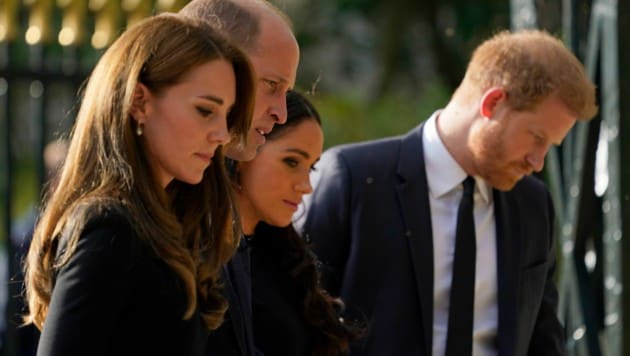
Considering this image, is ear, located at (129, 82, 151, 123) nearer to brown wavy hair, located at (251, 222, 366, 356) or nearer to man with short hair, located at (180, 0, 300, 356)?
man with short hair, located at (180, 0, 300, 356)

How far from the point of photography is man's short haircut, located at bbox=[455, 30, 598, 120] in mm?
4152

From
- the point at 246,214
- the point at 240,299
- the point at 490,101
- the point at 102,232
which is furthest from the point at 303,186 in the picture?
the point at 102,232

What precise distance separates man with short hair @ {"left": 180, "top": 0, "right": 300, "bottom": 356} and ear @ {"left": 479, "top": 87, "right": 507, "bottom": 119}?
3.97ft

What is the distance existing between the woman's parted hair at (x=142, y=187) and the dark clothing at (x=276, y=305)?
2.25 ft

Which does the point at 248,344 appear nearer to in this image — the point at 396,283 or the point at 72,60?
the point at 396,283

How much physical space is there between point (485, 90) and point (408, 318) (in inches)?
28.2

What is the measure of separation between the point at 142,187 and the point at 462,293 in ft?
5.42

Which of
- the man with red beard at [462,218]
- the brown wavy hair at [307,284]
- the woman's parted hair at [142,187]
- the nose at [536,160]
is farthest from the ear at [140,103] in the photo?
the nose at [536,160]

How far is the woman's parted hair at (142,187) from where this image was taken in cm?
243

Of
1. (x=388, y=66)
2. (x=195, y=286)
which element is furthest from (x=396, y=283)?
(x=388, y=66)

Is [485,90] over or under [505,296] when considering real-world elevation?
over

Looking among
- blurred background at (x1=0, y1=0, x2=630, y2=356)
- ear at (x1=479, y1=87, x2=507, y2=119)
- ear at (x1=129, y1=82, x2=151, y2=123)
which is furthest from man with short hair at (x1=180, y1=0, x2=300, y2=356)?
ear at (x1=479, y1=87, x2=507, y2=119)

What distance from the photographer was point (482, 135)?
13.5 ft

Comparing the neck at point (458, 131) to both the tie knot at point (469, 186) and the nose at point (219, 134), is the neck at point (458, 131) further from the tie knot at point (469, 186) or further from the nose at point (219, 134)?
the nose at point (219, 134)
